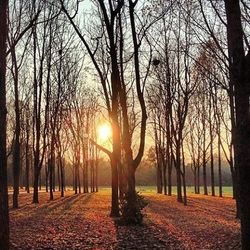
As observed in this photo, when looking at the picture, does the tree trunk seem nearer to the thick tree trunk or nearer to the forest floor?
the forest floor

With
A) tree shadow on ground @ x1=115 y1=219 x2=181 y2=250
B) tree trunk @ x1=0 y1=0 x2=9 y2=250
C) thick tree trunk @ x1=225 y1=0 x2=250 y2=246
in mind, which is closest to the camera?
thick tree trunk @ x1=225 y1=0 x2=250 y2=246

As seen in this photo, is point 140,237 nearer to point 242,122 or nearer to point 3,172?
point 3,172

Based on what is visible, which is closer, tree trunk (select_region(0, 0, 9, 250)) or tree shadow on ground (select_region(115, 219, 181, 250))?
tree trunk (select_region(0, 0, 9, 250))

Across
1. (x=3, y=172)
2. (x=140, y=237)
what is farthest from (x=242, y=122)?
(x=140, y=237)

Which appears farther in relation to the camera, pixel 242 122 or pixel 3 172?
pixel 3 172

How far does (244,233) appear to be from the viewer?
592 centimetres

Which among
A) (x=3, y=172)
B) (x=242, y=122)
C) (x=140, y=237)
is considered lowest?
(x=140, y=237)

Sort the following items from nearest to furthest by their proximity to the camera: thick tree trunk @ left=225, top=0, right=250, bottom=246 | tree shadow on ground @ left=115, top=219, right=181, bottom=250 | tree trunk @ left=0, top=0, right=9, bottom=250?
thick tree trunk @ left=225, top=0, right=250, bottom=246 → tree trunk @ left=0, top=0, right=9, bottom=250 → tree shadow on ground @ left=115, top=219, right=181, bottom=250

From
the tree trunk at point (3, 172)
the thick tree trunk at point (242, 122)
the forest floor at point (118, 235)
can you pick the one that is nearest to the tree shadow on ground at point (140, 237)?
the forest floor at point (118, 235)

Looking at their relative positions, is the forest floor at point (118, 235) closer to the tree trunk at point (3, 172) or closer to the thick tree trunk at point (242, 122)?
the tree trunk at point (3, 172)

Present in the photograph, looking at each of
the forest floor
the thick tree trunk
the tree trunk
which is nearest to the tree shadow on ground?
the forest floor

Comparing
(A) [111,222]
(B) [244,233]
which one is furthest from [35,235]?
(B) [244,233]

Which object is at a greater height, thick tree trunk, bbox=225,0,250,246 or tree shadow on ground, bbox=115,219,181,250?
thick tree trunk, bbox=225,0,250,246

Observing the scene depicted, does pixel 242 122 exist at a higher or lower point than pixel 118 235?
higher
